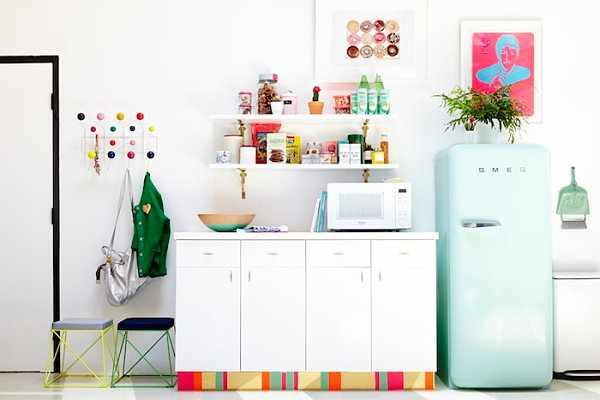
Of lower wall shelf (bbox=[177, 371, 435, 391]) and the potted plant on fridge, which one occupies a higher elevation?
the potted plant on fridge

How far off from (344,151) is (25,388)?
240 cm

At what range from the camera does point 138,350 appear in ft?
15.4

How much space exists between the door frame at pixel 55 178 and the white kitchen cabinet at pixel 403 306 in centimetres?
207

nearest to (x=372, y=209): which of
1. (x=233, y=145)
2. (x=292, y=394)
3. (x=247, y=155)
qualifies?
(x=247, y=155)

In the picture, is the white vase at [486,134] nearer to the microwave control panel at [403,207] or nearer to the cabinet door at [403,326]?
the microwave control panel at [403,207]

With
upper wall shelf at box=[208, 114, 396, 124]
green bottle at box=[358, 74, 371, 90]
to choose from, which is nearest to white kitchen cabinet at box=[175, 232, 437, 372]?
upper wall shelf at box=[208, 114, 396, 124]

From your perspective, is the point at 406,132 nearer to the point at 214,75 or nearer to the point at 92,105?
the point at 214,75

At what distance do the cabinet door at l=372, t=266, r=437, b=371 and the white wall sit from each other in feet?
2.12

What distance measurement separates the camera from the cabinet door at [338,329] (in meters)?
4.22

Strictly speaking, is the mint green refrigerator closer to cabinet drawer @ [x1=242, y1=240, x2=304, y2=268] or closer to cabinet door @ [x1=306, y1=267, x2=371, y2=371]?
cabinet door @ [x1=306, y1=267, x2=371, y2=371]

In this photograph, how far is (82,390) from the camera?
14.2ft

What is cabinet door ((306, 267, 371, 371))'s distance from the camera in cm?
422

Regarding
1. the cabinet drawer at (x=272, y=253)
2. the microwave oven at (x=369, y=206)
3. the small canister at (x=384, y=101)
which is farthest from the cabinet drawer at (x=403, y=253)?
the small canister at (x=384, y=101)

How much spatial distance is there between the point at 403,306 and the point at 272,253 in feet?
2.69
